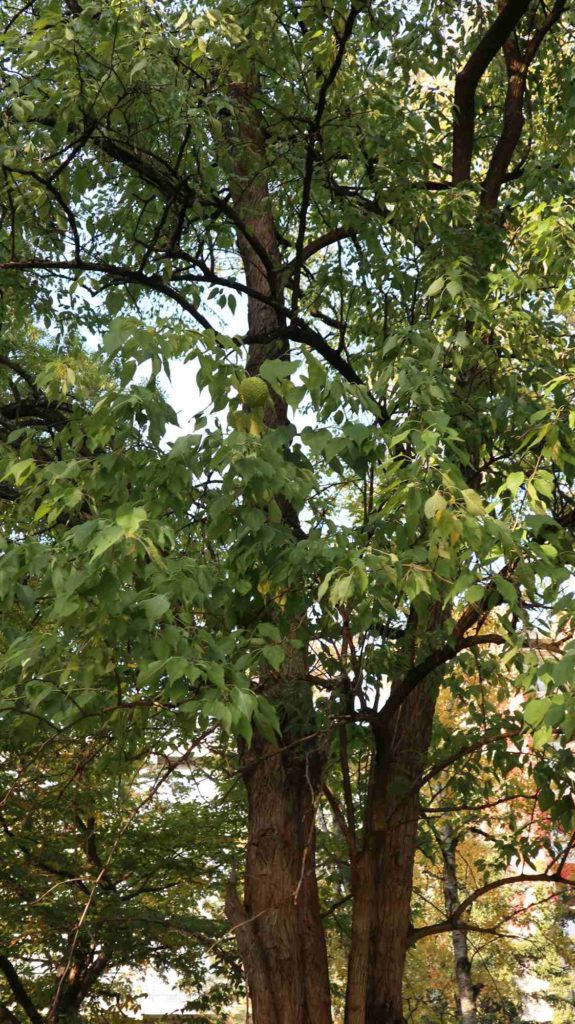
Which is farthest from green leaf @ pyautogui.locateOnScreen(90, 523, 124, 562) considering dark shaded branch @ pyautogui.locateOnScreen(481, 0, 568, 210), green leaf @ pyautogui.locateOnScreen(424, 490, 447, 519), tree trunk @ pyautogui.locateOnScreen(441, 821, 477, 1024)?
tree trunk @ pyautogui.locateOnScreen(441, 821, 477, 1024)

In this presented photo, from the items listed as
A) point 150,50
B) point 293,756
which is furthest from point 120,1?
point 293,756

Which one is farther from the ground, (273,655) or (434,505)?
(434,505)

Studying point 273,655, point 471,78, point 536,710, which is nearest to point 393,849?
point 273,655

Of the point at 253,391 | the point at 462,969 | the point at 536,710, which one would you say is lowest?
the point at 536,710

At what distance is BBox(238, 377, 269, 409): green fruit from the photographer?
3865 millimetres

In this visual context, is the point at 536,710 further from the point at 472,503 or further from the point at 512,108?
the point at 512,108

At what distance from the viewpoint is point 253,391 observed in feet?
12.7

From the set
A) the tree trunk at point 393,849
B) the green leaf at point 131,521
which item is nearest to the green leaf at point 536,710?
the green leaf at point 131,521

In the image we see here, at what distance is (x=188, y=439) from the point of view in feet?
12.5

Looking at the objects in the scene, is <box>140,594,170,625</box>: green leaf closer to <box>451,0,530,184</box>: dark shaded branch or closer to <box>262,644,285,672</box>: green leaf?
<box>262,644,285,672</box>: green leaf

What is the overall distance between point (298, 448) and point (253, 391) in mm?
662

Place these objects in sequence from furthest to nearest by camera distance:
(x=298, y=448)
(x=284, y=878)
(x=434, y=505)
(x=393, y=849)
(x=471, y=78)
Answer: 1. (x=471, y=78)
2. (x=393, y=849)
3. (x=284, y=878)
4. (x=298, y=448)
5. (x=434, y=505)

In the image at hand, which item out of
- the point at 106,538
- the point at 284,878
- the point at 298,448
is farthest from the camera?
the point at 284,878

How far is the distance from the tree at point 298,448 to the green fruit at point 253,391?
8cm
